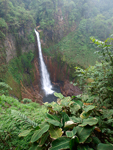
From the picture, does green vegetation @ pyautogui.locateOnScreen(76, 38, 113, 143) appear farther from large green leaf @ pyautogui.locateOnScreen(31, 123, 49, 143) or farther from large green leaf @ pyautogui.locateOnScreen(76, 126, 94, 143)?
large green leaf @ pyautogui.locateOnScreen(31, 123, 49, 143)

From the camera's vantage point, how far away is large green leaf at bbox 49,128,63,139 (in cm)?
110

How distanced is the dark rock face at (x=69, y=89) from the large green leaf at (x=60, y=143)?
13.4 m

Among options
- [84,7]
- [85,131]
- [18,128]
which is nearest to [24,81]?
[18,128]

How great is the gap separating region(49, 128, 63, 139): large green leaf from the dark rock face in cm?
1324

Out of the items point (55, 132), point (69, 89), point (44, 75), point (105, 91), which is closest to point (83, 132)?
point (55, 132)

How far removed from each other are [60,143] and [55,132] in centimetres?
17

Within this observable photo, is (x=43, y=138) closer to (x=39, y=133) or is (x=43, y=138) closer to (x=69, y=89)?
(x=39, y=133)

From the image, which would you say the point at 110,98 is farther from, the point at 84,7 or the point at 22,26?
the point at 84,7

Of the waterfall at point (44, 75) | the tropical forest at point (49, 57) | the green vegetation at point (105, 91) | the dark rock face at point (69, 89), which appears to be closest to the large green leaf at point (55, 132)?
the tropical forest at point (49, 57)

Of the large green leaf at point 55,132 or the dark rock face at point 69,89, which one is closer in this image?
the large green leaf at point 55,132

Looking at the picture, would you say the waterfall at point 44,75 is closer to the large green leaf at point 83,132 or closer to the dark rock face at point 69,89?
the dark rock face at point 69,89

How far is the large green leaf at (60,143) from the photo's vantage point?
3.08 feet

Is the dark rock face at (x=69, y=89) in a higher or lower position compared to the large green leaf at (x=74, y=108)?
higher

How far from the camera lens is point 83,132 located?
3.39ft
